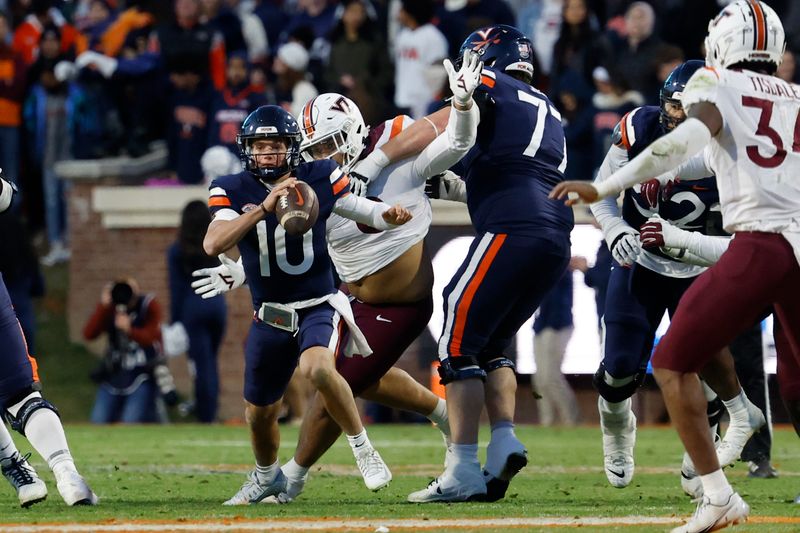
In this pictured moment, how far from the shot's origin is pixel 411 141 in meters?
7.39

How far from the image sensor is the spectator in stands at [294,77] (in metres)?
14.5

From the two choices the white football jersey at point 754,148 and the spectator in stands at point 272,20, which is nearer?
the white football jersey at point 754,148

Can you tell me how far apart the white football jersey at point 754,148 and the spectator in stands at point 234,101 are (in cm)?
Answer: 963

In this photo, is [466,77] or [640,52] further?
[640,52]

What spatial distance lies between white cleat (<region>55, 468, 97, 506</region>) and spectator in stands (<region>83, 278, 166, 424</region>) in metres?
7.20

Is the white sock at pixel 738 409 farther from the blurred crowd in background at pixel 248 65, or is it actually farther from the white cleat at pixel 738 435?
the blurred crowd in background at pixel 248 65

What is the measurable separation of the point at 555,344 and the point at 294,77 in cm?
345

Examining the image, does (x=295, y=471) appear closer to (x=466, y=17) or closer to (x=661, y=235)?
(x=661, y=235)

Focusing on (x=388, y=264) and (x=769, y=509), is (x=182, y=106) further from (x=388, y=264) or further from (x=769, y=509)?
(x=769, y=509)

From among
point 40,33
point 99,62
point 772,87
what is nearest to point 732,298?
point 772,87

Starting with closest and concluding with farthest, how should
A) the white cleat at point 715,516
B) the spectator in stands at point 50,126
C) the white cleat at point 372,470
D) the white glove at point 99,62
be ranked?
the white cleat at point 715,516
the white cleat at point 372,470
the white glove at point 99,62
the spectator in stands at point 50,126

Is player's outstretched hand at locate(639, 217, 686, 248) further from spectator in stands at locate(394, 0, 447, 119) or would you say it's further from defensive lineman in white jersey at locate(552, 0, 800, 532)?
spectator in stands at locate(394, 0, 447, 119)

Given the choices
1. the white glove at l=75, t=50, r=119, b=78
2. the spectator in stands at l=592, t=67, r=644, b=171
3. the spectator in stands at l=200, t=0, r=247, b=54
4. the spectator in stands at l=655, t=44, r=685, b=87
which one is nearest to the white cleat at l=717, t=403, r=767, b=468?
→ the spectator in stands at l=655, t=44, r=685, b=87

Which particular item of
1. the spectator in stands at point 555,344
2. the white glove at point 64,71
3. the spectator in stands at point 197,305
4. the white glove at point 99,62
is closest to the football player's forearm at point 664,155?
the spectator in stands at point 555,344
